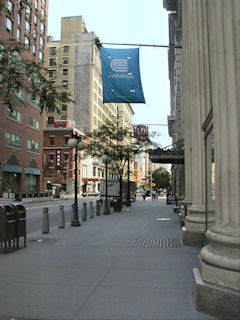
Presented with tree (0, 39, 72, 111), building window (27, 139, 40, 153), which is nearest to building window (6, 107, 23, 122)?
building window (27, 139, 40, 153)

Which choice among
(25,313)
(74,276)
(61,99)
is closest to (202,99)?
(61,99)

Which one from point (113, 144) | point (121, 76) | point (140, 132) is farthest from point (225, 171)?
point (140, 132)

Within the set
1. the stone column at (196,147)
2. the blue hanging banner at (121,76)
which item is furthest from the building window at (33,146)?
the stone column at (196,147)

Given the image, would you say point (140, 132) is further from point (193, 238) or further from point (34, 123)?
point (34, 123)

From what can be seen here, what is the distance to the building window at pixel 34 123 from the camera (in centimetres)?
5932

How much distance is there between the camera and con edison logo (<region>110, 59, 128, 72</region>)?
43.9 feet

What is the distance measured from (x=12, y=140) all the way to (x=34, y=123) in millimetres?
9310

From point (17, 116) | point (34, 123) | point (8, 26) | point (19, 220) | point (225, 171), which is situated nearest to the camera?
point (225, 171)

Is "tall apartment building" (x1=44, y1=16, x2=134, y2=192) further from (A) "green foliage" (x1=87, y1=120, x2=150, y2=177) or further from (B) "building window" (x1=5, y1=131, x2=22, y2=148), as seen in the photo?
(A) "green foliage" (x1=87, y1=120, x2=150, y2=177)

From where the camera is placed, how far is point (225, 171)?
4.49m

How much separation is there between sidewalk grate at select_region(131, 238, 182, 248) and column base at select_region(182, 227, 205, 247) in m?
0.26

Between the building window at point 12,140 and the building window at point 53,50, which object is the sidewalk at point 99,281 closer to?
the building window at point 12,140

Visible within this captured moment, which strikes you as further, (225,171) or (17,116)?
(17,116)

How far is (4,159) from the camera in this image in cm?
4956
